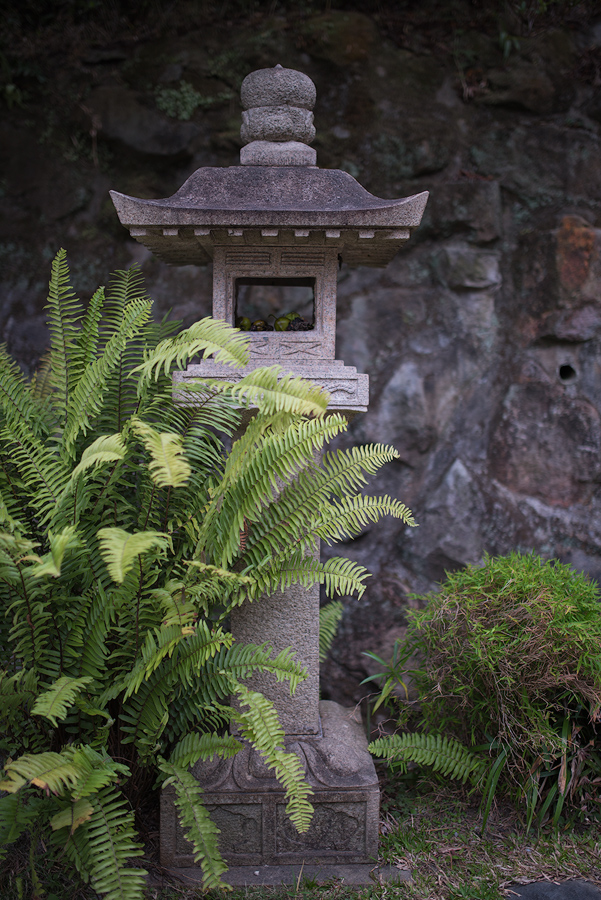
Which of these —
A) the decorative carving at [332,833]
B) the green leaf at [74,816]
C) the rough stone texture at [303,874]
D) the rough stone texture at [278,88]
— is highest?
the rough stone texture at [278,88]

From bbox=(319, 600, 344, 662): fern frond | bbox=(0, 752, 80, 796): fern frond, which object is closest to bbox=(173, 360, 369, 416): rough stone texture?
bbox=(319, 600, 344, 662): fern frond

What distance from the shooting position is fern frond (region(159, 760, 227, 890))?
85.0 inches

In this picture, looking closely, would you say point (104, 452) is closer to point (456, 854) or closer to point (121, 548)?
point (121, 548)

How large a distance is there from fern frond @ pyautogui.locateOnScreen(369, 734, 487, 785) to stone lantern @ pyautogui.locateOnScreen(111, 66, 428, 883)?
0.51 feet

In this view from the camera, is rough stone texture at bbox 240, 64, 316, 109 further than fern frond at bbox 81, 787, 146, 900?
Yes

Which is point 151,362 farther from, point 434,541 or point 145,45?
point 145,45

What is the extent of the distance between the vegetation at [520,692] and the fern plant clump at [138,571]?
0.80m

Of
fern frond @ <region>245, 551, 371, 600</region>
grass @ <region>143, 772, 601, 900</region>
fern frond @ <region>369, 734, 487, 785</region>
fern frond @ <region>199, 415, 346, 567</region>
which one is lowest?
grass @ <region>143, 772, 601, 900</region>

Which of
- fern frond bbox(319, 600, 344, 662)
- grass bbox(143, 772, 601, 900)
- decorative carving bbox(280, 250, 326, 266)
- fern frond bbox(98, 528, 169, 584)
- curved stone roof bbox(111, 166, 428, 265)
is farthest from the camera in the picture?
fern frond bbox(319, 600, 344, 662)

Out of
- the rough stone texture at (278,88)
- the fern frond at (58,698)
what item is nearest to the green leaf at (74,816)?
the fern frond at (58,698)

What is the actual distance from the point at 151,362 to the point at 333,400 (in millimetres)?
864

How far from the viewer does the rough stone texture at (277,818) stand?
274 cm

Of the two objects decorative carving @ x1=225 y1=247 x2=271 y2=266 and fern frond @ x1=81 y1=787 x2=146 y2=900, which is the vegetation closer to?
fern frond @ x1=81 y1=787 x2=146 y2=900

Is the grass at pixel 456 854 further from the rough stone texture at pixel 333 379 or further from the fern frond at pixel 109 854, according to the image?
the rough stone texture at pixel 333 379
